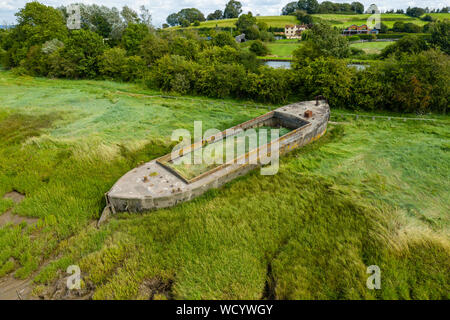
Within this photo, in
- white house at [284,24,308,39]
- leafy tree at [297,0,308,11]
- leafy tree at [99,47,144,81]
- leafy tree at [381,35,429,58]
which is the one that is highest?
leafy tree at [297,0,308,11]

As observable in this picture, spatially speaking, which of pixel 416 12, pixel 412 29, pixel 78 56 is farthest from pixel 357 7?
pixel 78 56

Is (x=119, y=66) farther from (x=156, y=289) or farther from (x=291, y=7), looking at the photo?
(x=291, y=7)

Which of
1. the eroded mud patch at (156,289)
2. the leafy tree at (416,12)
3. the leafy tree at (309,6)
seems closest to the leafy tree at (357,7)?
the leafy tree at (309,6)

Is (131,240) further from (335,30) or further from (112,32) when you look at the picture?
(112,32)

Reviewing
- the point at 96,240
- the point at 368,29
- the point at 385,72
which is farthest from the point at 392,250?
the point at 368,29

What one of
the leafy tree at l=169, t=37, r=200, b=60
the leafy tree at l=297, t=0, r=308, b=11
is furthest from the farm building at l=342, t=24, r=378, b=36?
the leafy tree at l=169, t=37, r=200, b=60

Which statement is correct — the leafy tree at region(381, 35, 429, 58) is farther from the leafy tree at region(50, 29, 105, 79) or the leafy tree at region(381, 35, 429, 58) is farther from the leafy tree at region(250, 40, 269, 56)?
the leafy tree at region(50, 29, 105, 79)
